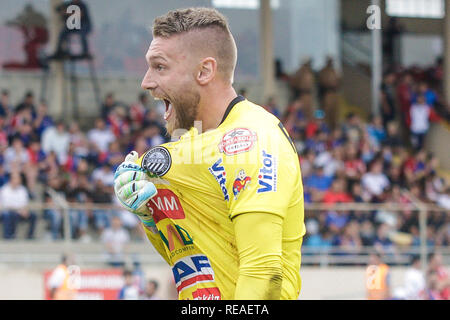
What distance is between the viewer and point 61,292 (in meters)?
10.6

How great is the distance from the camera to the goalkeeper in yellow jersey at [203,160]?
2447 mm

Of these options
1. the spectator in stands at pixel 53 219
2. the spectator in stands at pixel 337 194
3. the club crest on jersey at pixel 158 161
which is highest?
the club crest on jersey at pixel 158 161

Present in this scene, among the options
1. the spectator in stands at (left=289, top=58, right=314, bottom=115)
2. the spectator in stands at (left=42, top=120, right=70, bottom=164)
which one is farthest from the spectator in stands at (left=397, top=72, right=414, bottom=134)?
the spectator in stands at (left=42, top=120, right=70, bottom=164)

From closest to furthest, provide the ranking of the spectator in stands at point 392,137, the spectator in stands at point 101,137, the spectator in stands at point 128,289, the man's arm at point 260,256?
the man's arm at point 260,256 → the spectator in stands at point 128,289 → the spectator in stands at point 101,137 → the spectator in stands at point 392,137

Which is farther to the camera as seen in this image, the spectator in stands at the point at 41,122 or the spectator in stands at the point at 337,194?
the spectator in stands at the point at 41,122

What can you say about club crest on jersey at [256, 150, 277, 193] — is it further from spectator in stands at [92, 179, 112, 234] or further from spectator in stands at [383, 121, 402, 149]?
spectator in stands at [383, 121, 402, 149]

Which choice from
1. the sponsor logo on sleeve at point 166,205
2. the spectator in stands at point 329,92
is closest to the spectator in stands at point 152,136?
the spectator in stands at point 329,92

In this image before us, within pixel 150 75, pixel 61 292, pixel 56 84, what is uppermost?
pixel 56 84

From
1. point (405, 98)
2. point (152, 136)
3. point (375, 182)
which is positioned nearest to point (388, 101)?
point (405, 98)

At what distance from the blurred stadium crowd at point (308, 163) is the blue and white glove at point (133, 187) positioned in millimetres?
8770

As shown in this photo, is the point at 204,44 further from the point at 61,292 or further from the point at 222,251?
the point at 61,292

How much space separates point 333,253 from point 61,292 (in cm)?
394

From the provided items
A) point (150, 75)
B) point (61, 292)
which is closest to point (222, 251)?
point (150, 75)

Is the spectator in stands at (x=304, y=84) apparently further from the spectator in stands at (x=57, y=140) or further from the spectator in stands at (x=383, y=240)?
the spectator in stands at (x=57, y=140)
